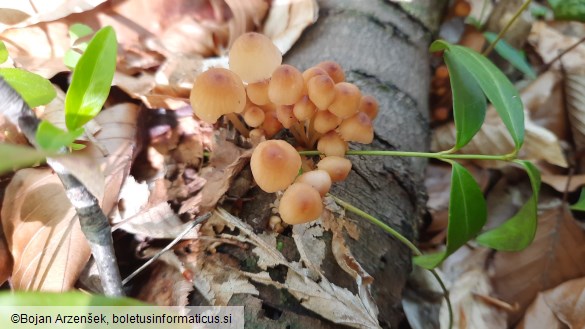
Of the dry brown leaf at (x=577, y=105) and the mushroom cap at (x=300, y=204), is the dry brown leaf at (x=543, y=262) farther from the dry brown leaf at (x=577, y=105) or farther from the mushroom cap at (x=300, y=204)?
the mushroom cap at (x=300, y=204)

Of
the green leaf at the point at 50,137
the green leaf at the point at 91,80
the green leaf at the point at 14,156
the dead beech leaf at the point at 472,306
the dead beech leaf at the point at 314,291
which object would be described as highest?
the green leaf at the point at 14,156

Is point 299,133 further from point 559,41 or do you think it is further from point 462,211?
point 559,41

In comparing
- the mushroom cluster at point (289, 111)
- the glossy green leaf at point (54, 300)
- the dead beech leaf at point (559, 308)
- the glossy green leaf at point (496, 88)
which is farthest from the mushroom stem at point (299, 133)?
the dead beech leaf at point (559, 308)

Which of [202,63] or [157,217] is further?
[202,63]

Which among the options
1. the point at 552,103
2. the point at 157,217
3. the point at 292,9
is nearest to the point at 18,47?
the point at 157,217

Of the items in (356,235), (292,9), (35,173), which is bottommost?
(35,173)

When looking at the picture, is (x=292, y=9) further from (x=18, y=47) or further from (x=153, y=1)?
(x=18, y=47)

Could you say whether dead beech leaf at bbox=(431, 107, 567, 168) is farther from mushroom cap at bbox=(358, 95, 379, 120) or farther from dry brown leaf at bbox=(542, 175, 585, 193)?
mushroom cap at bbox=(358, 95, 379, 120)
